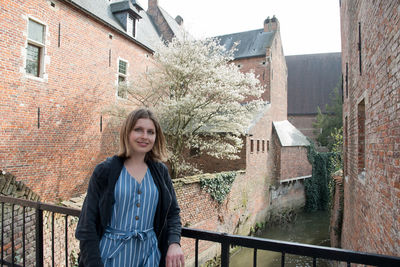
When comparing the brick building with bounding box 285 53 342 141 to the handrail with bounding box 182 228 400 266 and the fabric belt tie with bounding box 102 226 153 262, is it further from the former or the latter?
the fabric belt tie with bounding box 102 226 153 262

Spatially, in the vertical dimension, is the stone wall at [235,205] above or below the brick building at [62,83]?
below

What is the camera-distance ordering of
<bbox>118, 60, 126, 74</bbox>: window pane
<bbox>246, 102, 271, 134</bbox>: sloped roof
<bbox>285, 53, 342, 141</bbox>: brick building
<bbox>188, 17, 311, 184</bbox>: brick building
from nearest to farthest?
<bbox>118, 60, 126, 74</bbox>: window pane, <bbox>246, 102, 271, 134</bbox>: sloped roof, <bbox>188, 17, 311, 184</bbox>: brick building, <bbox>285, 53, 342, 141</bbox>: brick building

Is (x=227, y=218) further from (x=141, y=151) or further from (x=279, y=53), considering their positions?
(x=279, y=53)

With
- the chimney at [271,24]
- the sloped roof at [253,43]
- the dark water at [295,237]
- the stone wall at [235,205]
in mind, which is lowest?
the dark water at [295,237]

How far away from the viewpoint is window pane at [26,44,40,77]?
29.1 ft

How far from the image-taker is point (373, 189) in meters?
3.71

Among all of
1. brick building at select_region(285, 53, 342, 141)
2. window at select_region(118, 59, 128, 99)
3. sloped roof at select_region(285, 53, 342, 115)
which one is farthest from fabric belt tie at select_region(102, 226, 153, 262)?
sloped roof at select_region(285, 53, 342, 115)

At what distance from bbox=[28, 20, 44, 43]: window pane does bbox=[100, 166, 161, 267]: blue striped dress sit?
369 inches

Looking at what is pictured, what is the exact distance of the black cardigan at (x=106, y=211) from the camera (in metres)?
1.60

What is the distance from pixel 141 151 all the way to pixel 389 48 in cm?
277

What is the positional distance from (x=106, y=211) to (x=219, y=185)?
31.2ft

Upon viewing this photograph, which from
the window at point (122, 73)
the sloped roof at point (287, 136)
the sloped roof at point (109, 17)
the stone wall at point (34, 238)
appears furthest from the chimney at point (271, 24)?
the stone wall at point (34, 238)

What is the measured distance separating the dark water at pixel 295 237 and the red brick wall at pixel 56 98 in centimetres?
756

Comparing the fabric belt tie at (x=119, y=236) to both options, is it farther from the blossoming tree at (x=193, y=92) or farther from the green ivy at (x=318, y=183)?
the green ivy at (x=318, y=183)
